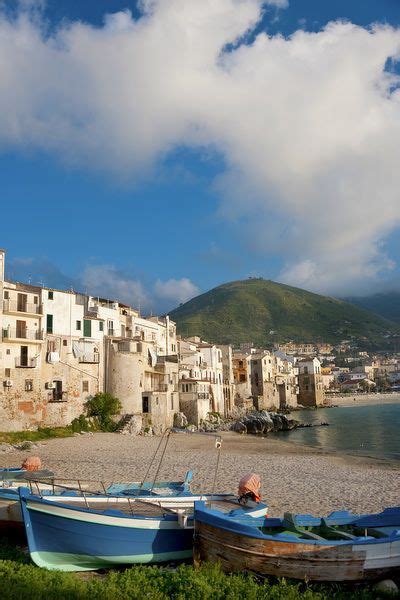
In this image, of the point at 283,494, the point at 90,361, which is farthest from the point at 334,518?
the point at 90,361

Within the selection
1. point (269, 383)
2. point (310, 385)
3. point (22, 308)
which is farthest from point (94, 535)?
point (310, 385)

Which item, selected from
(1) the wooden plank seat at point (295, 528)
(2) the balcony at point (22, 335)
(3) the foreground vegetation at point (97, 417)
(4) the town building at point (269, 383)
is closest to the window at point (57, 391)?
(3) the foreground vegetation at point (97, 417)

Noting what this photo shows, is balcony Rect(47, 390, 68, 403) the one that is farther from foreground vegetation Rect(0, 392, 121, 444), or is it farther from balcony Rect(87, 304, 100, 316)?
balcony Rect(87, 304, 100, 316)

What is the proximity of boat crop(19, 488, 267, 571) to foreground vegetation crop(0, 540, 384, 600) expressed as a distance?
1.58ft

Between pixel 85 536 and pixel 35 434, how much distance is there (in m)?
29.6

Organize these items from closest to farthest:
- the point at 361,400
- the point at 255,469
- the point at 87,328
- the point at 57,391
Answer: the point at 255,469 → the point at 57,391 → the point at 87,328 → the point at 361,400

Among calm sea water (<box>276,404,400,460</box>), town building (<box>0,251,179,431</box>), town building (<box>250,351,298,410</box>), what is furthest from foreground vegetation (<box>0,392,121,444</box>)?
town building (<box>250,351,298,410</box>)

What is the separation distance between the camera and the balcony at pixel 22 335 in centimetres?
3950

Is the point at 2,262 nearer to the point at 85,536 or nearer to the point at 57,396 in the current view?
the point at 57,396

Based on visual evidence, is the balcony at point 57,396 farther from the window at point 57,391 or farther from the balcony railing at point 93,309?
the balcony railing at point 93,309

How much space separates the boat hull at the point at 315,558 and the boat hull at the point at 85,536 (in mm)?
2045

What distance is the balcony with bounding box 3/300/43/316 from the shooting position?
132ft

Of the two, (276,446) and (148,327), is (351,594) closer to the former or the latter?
(276,446)

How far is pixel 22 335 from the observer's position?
4047 cm
